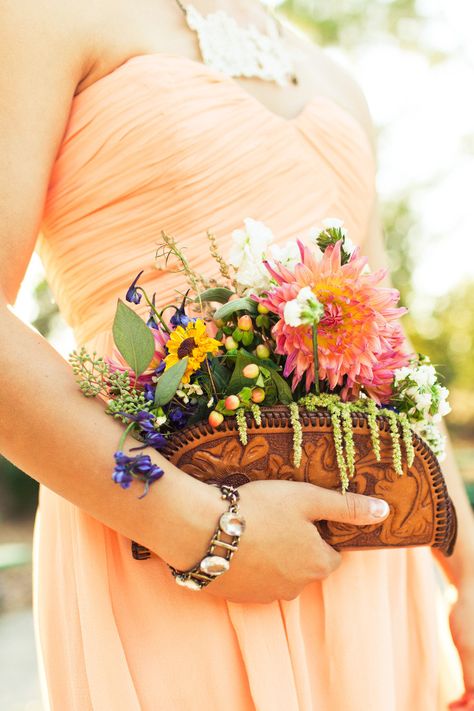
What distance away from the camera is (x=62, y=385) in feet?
4.39

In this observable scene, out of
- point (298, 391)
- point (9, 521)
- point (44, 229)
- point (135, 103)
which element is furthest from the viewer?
point (9, 521)

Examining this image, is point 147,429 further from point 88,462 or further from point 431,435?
point 431,435

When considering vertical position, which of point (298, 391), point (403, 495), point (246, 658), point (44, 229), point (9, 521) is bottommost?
point (9, 521)

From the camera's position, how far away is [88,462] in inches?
51.3

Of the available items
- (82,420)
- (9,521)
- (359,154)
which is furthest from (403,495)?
(9,521)

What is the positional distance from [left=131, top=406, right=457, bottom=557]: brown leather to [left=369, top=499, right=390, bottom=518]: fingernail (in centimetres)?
2

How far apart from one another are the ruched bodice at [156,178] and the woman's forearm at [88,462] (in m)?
0.40

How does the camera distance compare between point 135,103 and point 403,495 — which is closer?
point 403,495

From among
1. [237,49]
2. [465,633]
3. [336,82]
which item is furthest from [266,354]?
[336,82]

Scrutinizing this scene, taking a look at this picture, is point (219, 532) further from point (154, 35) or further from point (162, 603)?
point (154, 35)

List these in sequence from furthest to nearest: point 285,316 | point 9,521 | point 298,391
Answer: point 9,521, point 298,391, point 285,316

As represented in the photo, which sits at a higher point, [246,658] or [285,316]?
[285,316]

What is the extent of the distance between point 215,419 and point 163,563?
36cm

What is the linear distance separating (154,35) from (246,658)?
1352 millimetres
